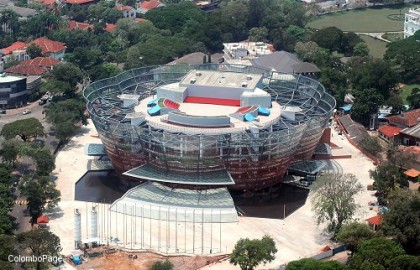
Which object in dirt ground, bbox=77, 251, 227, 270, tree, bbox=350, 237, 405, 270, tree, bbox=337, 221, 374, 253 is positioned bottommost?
dirt ground, bbox=77, 251, 227, 270

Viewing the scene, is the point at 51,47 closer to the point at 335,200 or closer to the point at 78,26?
the point at 78,26

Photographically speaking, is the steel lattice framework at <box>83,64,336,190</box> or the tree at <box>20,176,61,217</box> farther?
the steel lattice framework at <box>83,64,336,190</box>

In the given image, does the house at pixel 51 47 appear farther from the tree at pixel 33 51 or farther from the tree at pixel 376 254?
the tree at pixel 376 254

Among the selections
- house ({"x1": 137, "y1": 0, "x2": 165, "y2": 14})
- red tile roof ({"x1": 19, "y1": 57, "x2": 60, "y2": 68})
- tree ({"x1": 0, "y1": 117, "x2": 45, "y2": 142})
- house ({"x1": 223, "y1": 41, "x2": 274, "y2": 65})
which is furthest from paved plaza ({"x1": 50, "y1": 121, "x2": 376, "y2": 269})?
house ({"x1": 137, "y1": 0, "x2": 165, "y2": 14})

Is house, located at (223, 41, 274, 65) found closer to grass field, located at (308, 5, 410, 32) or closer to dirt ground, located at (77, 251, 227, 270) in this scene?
grass field, located at (308, 5, 410, 32)

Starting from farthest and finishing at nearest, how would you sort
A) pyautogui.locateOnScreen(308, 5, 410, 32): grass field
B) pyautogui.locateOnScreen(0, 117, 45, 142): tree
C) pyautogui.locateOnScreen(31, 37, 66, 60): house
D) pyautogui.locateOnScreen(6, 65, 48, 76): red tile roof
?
pyautogui.locateOnScreen(308, 5, 410, 32): grass field
pyautogui.locateOnScreen(31, 37, 66, 60): house
pyautogui.locateOnScreen(6, 65, 48, 76): red tile roof
pyautogui.locateOnScreen(0, 117, 45, 142): tree

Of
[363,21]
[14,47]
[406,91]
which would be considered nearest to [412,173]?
[406,91]

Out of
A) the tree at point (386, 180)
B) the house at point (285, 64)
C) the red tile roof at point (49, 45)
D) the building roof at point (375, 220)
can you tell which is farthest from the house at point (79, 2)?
the building roof at point (375, 220)

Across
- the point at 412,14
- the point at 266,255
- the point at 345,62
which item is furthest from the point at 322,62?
the point at 266,255
